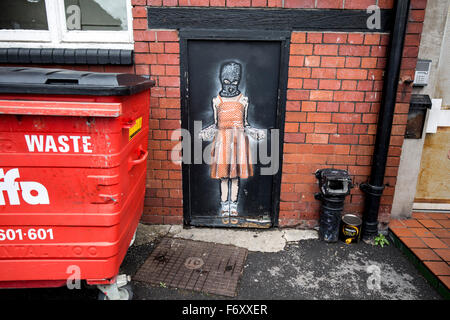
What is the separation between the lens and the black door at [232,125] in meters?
3.19

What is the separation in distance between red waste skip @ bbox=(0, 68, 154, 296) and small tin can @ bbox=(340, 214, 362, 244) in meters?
2.39

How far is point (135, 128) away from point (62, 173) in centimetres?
62

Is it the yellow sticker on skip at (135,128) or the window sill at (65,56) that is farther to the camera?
the window sill at (65,56)

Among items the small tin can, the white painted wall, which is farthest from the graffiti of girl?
the white painted wall

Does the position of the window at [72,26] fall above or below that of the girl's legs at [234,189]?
above

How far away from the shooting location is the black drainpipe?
9.61 ft

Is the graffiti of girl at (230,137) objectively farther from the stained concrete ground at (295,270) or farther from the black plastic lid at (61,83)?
the black plastic lid at (61,83)

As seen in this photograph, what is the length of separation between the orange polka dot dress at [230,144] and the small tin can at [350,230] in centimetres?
121

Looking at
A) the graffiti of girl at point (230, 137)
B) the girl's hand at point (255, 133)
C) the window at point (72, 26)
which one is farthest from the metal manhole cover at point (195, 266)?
the window at point (72, 26)

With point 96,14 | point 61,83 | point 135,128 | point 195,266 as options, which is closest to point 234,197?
point 195,266

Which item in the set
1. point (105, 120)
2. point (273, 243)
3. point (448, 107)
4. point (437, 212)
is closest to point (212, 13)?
point (105, 120)

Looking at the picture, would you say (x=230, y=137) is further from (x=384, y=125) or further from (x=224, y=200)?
(x=384, y=125)

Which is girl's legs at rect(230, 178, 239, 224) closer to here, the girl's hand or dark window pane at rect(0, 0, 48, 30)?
the girl's hand

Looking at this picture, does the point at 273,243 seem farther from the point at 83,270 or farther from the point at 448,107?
the point at 448,107
